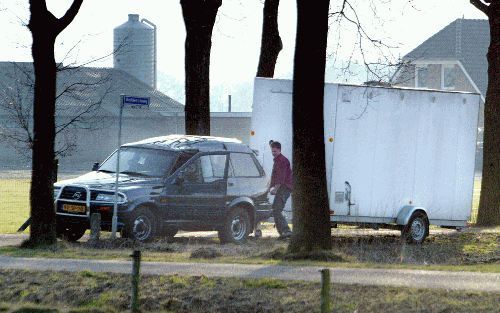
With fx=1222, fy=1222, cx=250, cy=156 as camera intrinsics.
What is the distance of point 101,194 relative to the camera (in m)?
22.4

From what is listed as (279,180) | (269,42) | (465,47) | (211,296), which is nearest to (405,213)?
(279,180)

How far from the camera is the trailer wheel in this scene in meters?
24.7

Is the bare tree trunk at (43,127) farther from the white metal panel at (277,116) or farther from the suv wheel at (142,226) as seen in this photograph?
the white metal panel at (277,116)

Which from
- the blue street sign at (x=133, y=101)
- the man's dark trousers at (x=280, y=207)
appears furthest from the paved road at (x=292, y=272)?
the man's dark trousers at (x=280, y=207)

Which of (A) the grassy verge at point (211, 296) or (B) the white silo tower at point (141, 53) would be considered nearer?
(A) the grassy verge at point (211, 296)

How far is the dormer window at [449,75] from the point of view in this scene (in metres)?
90.3

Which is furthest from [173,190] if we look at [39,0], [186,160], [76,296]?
[76,296]

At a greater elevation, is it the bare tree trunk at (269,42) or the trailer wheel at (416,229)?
the bare tree trunk at (269,42)

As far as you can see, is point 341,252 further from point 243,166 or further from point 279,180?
point 243,166

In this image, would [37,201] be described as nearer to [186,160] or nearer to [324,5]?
[186,160]

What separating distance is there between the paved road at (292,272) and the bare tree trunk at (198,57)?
10.1 m

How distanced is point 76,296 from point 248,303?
7.48 feet

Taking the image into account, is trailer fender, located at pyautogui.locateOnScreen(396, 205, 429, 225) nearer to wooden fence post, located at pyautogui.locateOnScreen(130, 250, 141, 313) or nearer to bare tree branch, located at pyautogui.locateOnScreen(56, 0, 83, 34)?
bare tree branch, located at pyautogui.locateOnScreen(56, 0, 83, 34)

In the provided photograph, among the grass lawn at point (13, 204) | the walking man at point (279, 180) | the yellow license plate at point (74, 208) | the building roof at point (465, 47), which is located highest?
the building roof at point (465, 47)
